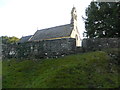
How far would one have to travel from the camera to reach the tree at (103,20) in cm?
2392

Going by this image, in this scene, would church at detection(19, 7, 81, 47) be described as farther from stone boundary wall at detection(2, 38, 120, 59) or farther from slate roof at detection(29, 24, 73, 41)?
stone boundary wall at detection(2, 38, 120, 59)

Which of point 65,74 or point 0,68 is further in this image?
point 0,68

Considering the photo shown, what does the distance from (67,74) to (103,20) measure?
49.7ft

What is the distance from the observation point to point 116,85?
11.7m

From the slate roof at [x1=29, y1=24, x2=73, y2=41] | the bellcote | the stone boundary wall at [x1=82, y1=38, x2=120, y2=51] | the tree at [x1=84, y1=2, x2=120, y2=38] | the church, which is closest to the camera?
the stone boundary wall at [x1=82, y1=38, x2=120, y2=51]

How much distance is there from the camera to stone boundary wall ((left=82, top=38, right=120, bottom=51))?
1789 cm

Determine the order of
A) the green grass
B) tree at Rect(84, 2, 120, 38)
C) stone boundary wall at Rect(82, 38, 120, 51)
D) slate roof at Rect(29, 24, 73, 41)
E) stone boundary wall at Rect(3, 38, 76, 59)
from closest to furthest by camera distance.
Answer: the green grass < stone boundary wall at Rect(82, 38, 120, 51) < stone boundary wall at Rect(3, 38, 76, 59) < tree at Rect(84, 2, 120, 38) < slate roof at Rect(29, 24, 73, 41)

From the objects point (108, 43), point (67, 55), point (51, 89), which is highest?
point (108, 43)

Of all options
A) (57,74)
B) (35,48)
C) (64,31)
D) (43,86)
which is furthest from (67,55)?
(64,31)

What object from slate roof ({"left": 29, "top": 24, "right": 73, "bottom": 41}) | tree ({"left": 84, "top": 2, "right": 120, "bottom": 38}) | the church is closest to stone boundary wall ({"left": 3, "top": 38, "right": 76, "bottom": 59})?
tree ({"left": 84, "top": 2, "right": 120, "bottom": 38})

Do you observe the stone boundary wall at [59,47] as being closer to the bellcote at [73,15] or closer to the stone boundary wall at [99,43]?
the stone boundary wall at [99,43]

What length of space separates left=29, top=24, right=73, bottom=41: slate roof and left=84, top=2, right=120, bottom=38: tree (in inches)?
798

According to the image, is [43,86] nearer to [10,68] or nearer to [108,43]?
[10,68]

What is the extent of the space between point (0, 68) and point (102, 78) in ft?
35.4
